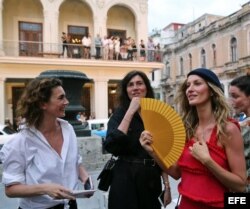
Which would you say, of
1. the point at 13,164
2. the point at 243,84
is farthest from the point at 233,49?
the point at 13,164

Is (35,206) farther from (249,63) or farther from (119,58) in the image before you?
(249,63)

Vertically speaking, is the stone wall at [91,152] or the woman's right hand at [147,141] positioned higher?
the woman's right hand at [147,141]

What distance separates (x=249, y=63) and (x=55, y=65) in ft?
65.4

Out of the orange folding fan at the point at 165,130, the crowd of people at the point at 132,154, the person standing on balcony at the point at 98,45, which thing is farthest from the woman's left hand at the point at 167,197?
the person standing on balcony at the point at 98,45

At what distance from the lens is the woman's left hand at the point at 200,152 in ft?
7.27

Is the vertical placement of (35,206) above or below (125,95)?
below

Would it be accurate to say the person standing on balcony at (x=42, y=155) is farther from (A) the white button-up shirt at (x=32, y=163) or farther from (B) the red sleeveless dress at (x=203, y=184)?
(B) the red sleeveless dress at (x=203, y=184)

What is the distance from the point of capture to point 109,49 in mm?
19438

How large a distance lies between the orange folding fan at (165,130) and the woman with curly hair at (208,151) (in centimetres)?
6

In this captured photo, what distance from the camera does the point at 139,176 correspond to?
2.95 meters

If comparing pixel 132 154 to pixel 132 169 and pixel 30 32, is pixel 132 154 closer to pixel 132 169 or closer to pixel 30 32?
pixel 132 169

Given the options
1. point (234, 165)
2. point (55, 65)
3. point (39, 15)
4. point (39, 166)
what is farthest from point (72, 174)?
point (39, 15)

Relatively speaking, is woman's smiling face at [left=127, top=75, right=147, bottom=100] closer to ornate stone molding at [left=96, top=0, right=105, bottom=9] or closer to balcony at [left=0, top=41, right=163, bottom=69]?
balcony at [left=0, top=41, right=163, bottom=69]

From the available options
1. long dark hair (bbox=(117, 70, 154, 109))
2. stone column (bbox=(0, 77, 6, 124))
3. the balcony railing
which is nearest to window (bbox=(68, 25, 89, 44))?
the balcony railing
